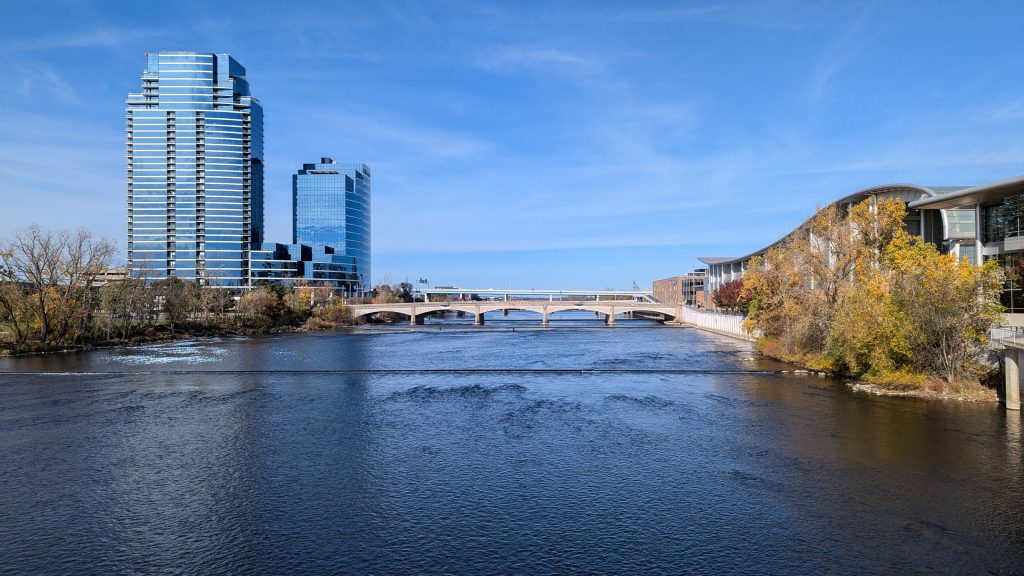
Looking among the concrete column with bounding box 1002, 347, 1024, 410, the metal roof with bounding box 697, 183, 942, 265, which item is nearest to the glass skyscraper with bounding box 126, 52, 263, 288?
the metal roof with bounding box 697, 183, 942, 265

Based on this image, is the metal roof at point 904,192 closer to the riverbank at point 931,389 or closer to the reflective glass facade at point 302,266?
the riverbank at point 931,389

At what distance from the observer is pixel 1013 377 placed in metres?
27.4

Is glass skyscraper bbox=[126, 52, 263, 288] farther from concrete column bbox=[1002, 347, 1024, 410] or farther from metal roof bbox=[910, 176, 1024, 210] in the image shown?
concrete column bbox=[1002, 347, 1024, 410]

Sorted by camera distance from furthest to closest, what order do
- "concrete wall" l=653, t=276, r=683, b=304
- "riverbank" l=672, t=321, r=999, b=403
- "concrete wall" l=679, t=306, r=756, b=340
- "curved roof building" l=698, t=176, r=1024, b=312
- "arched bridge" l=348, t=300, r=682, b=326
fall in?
1. "concrete wall" l=653, t=276, r=683, b=304
2. "arched bridge" l=348, t=300, r=682, b=326
3. "concrete wall" l=679, t=306, r=756, b=340
4. "curved roof building" l=698, t=176, r=1024, b=312
5. "riverbank" l=672, t=321, r=999, b=403

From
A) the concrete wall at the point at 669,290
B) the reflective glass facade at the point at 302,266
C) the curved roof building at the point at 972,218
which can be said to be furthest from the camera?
the reflective glass facade at the point at 302,266

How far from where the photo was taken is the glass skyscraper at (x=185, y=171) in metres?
158

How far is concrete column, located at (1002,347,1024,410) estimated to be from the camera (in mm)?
27156

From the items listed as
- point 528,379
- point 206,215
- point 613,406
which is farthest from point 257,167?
point 613,406

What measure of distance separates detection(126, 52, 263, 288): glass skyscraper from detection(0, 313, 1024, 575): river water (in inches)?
5300

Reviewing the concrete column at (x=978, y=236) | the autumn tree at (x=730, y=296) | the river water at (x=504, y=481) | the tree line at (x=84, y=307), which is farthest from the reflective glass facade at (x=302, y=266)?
the concrete column at (x=978, y=236)

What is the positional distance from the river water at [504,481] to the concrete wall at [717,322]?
4363 cm

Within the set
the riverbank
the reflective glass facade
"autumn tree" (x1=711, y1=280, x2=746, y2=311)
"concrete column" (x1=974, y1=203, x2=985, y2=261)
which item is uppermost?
the reflective glass facade

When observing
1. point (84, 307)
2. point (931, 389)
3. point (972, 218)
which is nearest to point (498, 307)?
point (84, 307)

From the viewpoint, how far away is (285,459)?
20.8 m
